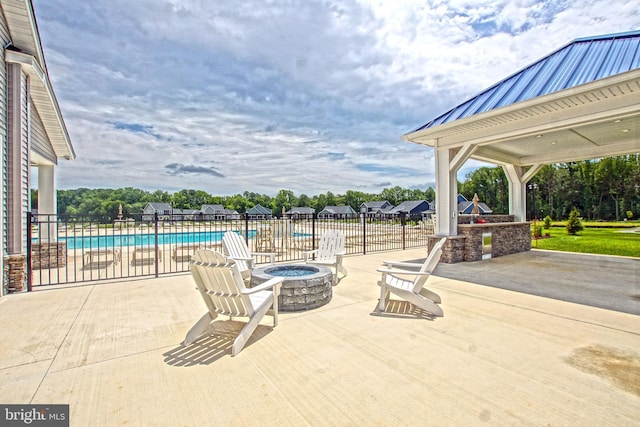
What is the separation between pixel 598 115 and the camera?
216 inches

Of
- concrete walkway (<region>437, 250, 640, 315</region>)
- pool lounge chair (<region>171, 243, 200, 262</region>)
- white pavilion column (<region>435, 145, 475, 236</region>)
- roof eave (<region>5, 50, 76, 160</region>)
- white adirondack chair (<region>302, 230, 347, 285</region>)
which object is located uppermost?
roof eave (<region>5, 50, 76, 160</region>)

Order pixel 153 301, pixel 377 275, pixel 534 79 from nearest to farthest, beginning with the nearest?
pixel 153 301
pixel 534 79
pixel 377 275

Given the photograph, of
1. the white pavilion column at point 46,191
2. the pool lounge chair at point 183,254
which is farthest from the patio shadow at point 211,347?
the white pavilion column at point 46,191

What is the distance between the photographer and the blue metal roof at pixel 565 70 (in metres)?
5.08

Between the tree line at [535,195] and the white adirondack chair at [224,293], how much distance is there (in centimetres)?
1552

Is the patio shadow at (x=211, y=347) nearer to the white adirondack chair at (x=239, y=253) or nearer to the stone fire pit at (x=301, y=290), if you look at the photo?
the stone fire pit at (x=301, y=290)

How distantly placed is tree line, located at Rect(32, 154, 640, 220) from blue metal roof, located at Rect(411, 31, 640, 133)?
1142cm

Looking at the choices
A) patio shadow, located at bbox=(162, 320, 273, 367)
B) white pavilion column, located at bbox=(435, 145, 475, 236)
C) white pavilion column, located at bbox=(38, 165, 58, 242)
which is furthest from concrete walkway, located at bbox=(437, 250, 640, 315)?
white pavilion column, located at bbox=(38, 165, 58, 242)

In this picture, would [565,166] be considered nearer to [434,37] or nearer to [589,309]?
[434,37]

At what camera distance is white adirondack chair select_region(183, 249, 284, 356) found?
3129 mm

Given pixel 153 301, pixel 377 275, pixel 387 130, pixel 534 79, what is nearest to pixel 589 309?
pixel 377 275

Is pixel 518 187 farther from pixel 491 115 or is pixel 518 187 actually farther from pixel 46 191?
pixel 46 191

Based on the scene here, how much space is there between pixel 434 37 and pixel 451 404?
27.8ft

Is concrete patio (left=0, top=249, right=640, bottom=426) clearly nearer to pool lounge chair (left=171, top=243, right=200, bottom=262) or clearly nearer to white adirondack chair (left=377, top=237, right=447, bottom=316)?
white adirondack chair (left=377, top=237, right=447, bottom=316)
